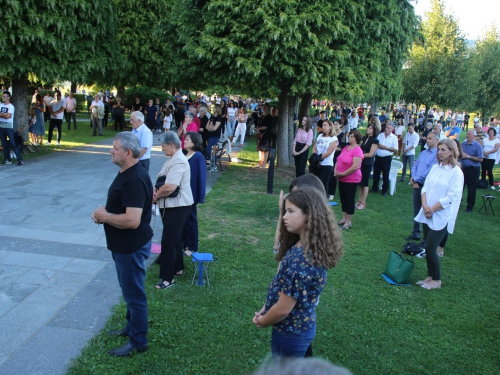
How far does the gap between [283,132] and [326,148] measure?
545cm

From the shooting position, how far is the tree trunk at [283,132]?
1491 centimetres

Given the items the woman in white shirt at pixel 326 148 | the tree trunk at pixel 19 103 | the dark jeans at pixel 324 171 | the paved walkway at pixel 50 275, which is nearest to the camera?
the paved walkway at pixel 50 275

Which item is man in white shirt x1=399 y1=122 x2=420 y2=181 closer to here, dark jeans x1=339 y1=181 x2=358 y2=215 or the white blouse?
dark jeans x1=339 y1=181 x2=358 y2=215

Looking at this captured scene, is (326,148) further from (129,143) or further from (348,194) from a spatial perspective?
(129,143)

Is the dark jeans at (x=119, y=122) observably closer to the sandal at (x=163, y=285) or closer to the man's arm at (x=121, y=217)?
the sandal at (x=163, y=285)

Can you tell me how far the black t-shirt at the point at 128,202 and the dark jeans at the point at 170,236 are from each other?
143cm

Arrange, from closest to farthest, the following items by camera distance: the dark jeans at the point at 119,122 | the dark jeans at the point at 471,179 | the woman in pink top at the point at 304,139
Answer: the dark jeans at the point at 471,179, the woman in pink top at the point at 304,139, the dark jeans at the point at 119,122

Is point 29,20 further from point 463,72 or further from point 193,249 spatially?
point 463,72

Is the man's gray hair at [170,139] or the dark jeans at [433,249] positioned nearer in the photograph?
the man's gray hair at [170,139]

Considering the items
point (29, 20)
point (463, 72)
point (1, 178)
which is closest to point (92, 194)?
point (1, 178)

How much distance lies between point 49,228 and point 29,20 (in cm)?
819

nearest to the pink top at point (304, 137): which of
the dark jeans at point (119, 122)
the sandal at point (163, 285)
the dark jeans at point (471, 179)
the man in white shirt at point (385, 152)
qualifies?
the man in white shirt at point (385, 152)

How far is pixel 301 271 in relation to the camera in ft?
9.12

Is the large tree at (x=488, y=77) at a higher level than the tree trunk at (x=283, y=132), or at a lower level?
higher
